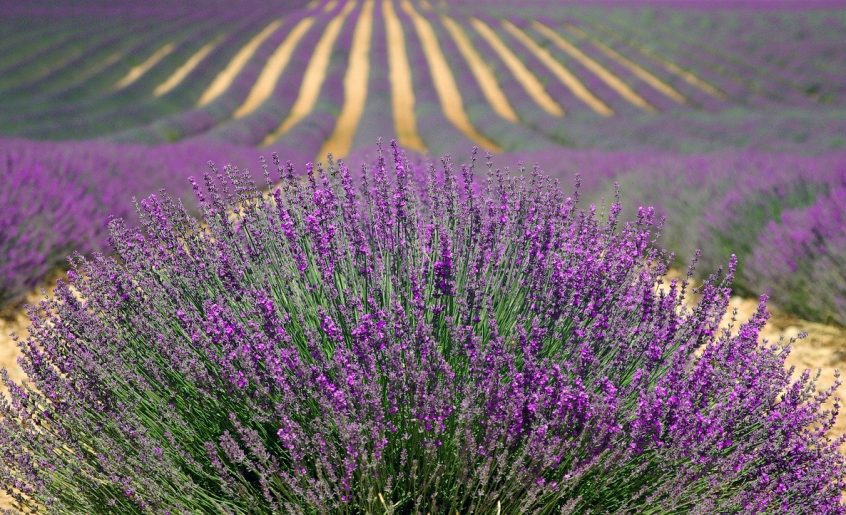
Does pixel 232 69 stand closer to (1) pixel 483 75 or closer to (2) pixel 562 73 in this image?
(1) pixel 483 75

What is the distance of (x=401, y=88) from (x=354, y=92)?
1.92 m

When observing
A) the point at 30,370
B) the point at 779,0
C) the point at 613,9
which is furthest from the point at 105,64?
the point at 779,0

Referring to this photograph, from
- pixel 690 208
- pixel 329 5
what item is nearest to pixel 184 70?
pixel 329 5

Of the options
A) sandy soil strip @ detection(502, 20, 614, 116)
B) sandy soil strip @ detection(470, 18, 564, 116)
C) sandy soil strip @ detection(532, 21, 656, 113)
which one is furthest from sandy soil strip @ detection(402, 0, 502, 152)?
sandy soil strip @ detection(532, 21, 656, 113)

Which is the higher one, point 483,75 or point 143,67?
point 143,67

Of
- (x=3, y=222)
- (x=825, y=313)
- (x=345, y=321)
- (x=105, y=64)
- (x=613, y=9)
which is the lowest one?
(x=613, y=9)

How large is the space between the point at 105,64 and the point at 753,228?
26978 millimetres

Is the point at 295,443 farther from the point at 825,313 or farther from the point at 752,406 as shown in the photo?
the point at 825,313

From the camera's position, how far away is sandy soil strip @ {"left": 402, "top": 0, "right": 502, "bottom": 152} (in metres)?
19.0

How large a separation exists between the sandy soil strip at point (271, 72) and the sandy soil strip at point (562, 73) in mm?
11304

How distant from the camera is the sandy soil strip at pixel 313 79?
21183mm

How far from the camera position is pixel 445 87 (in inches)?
1075

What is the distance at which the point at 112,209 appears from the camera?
649 centimetres

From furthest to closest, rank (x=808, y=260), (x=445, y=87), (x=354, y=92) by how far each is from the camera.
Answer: (x=445, y=87) → (x=354, y=92) → (x=808, y=260)
